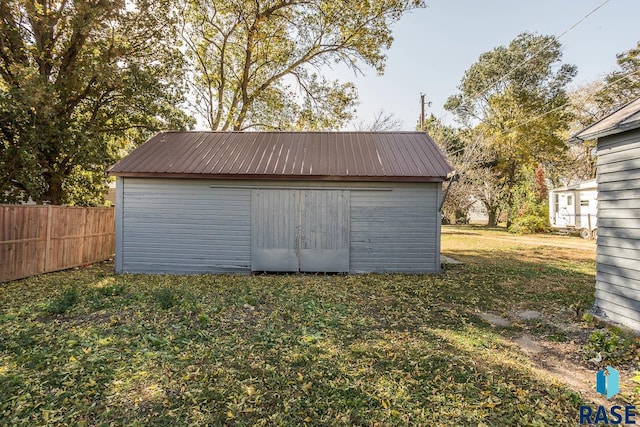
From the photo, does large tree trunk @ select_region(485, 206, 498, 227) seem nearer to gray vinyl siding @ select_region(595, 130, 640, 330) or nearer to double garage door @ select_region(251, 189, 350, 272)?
double garage door @ select_region(251, 189, 350, 272)

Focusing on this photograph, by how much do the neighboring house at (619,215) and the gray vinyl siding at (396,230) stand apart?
3185 millimetres

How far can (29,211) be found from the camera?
674 cm

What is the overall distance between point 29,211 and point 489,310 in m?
Answer: 9.37

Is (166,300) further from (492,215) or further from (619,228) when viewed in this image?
(492,215)

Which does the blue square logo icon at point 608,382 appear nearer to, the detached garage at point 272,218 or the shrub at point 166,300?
the detached garage at point 272,218

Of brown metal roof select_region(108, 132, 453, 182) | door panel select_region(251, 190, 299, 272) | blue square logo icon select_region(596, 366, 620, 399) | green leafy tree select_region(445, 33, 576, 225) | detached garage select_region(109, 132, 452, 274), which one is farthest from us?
green leafy tree select_region(445, 33, 576, 225)

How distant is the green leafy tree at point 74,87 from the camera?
7.59 meters

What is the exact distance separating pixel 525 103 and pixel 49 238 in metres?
26.1

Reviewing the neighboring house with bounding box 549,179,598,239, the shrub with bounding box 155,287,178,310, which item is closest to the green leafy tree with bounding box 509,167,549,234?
the neighboring house with bounding box 549,179,598,239

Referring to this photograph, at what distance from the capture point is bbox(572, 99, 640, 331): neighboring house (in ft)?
12.8

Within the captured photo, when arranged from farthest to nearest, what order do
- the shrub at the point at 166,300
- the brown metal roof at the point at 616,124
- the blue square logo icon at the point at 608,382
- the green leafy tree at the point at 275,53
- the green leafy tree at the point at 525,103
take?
the green leafy tree at the point at 525,103
the green leafy tree at the point at 275,53
the shrub at the point at 166,300
the brown metal roof at the point at 616,124
the blue square logo icon at the point at 608,382

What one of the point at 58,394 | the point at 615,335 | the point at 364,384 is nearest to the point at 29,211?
the point at 58,394

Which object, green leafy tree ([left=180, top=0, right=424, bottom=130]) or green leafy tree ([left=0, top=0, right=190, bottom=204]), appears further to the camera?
green leafy tree ([left=180, top=0, right=424, bottom=130])

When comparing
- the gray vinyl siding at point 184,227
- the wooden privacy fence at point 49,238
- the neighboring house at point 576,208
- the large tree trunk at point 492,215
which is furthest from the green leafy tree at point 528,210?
the wooden privacy fence at point 49,238
